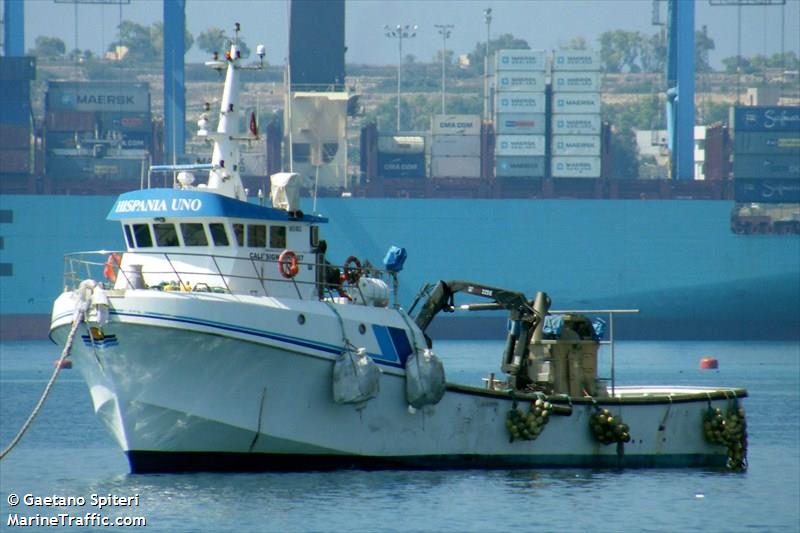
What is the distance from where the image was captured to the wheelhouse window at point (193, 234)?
2839 centimetres

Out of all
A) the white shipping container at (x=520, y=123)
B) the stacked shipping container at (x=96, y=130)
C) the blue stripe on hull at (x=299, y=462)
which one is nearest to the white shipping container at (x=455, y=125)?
the white shipping container at (x=520, y=123)

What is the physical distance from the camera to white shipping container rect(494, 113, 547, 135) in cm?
10556

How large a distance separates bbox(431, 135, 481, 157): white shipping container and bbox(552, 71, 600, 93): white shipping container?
21.7 feet

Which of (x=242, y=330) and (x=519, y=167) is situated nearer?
(x=242, y=330)

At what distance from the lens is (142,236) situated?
2884 cm

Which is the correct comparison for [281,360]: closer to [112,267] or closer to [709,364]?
[112,267]

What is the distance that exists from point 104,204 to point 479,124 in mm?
25897

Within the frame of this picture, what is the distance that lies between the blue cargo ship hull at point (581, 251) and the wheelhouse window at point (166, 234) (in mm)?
68141

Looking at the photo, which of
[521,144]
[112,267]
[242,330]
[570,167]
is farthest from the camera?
[521,144]

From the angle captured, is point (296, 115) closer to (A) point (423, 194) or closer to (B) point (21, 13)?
(A) point (423, 194)

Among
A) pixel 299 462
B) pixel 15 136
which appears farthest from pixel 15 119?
pixel 299 462

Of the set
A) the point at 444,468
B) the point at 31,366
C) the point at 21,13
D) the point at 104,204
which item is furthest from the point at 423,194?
the point at 444,468

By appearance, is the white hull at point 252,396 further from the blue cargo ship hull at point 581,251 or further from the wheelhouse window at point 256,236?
the blue cargo ship hull at point 581,251

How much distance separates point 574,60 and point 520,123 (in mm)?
5851
